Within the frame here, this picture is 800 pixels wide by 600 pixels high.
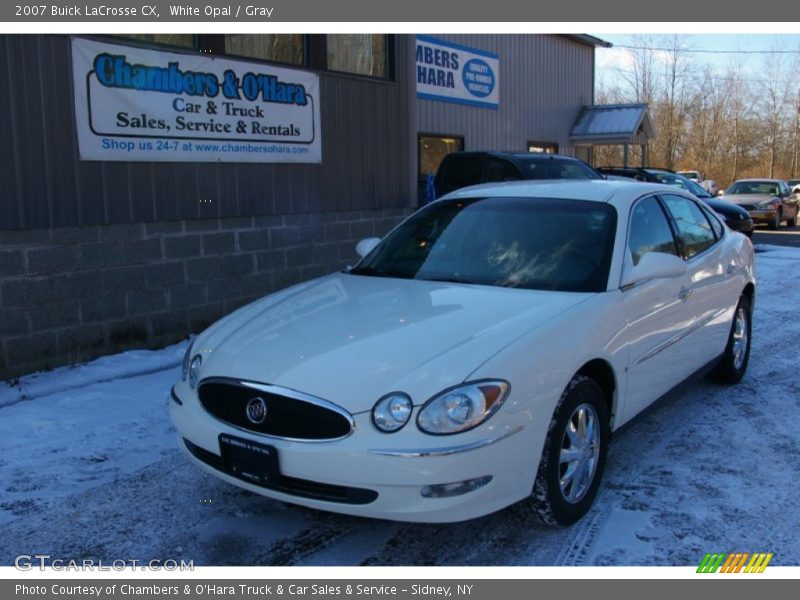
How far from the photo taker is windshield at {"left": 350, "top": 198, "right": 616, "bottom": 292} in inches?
161

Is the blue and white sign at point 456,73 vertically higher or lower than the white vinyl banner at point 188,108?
higher

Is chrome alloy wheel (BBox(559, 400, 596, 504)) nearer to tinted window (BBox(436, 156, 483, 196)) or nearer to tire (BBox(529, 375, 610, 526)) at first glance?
tire (BBox(529, 375, 610, 526))

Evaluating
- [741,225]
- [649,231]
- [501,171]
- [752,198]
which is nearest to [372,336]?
[649,231]

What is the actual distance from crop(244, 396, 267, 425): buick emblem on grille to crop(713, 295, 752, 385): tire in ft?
12.5

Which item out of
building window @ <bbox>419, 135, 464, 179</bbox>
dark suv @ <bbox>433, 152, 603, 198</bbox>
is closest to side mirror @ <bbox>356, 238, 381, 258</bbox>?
dark suv @ <bbox>433, 152, 603, 198</bbox>

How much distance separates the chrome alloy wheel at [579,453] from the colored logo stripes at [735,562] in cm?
61

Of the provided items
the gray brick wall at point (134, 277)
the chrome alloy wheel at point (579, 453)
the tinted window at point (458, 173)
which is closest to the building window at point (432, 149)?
the tinted window at point (458, 173)

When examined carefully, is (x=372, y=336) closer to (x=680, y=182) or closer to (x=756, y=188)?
(x=680, y=182)

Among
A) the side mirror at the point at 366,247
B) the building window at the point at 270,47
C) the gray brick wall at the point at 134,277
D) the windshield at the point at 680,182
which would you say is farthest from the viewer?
the windshield at the point at 680,182

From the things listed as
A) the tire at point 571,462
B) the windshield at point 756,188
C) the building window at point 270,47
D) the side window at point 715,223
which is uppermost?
the building window at point 270,47

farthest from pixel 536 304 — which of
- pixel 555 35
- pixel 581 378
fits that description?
pixel 555 35

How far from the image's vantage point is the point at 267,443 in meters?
3.15

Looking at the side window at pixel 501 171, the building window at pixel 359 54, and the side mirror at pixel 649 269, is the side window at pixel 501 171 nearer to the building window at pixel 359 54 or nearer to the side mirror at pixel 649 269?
the building window at pixel 359 54

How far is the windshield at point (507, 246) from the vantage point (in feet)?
13.4
